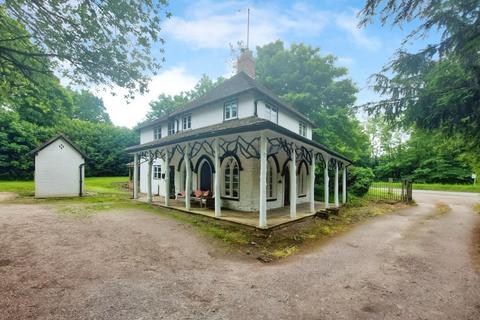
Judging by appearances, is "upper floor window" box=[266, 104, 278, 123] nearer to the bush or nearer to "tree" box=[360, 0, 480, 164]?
"tree" box=[360, 0, 480, 164]

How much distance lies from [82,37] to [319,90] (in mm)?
19731

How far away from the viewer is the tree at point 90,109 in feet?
160

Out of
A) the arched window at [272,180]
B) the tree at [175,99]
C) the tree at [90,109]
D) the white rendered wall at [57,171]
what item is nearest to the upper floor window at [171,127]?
the white rendered wall at [57,171]

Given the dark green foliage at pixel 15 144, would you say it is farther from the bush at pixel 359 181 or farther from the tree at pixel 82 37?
the bush at pixel 359 181

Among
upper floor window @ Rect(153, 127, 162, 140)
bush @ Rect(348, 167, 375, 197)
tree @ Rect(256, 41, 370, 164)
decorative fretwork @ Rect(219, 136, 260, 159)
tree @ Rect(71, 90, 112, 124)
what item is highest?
tree @ Rect(71, 90, 112, 124)

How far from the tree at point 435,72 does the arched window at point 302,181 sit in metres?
8.03

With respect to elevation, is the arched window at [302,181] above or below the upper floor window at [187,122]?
A: below

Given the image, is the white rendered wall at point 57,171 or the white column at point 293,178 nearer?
the white column at point 293,178

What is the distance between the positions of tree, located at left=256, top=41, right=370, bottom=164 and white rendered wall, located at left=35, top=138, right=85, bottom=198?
58.9 feet

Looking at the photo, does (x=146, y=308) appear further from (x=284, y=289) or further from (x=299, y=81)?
(x=299, y=81)

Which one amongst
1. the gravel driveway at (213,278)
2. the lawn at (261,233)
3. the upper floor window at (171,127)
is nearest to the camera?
the gravel driveway at (213,278)

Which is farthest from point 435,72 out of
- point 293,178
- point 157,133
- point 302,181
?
point 157,133

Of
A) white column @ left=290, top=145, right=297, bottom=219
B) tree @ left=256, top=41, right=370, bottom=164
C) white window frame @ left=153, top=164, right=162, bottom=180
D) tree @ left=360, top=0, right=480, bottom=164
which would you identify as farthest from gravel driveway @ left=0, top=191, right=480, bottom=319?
tree @ left=256, top=41, right=370, bottom=164

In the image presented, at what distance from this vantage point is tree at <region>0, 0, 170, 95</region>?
615cm
